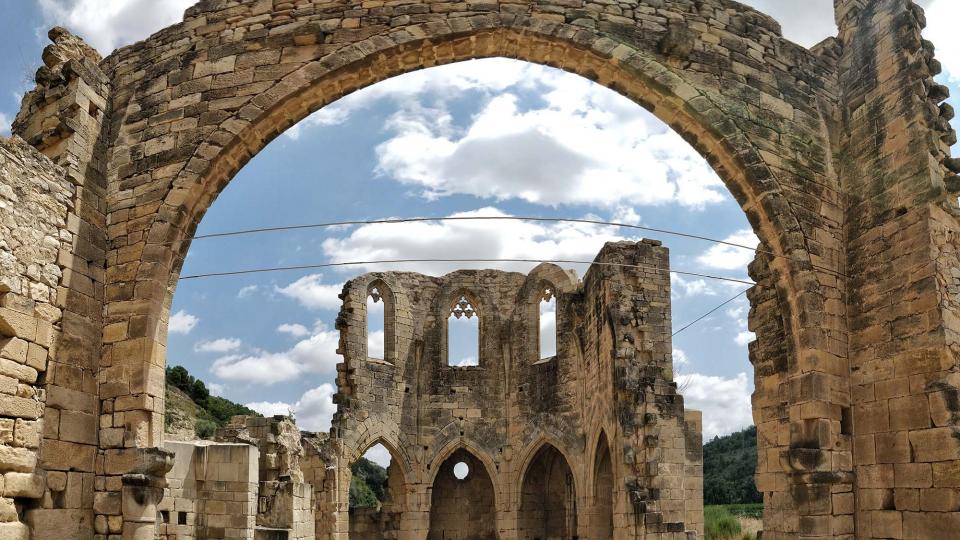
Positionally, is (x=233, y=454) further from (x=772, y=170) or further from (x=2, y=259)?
(x=772, y=170)

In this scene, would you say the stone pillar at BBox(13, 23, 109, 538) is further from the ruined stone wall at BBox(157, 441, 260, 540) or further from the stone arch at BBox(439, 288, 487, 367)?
the stone arch at BBox(439, 288, 487, 367)

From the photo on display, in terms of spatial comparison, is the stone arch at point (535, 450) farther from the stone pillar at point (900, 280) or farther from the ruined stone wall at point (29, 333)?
the ruined stone wall at point (29, 333)

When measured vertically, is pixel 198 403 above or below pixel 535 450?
above

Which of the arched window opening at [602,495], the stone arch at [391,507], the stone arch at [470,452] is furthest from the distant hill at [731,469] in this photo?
the stone arch at [391,507]

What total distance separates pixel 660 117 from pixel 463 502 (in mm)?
13991

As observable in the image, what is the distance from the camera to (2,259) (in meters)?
6.77

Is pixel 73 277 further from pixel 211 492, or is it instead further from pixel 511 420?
pixel 511 420

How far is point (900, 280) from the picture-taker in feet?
25.2

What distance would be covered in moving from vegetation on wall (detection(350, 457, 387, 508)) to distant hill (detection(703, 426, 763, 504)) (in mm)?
11585

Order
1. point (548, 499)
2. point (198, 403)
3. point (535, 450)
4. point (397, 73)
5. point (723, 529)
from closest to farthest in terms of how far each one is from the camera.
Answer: point (397, 73), point (535, 450), point (723, 529), point (548, 499), point (198, 403)

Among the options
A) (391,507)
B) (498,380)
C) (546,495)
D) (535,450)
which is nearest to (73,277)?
(391,507)

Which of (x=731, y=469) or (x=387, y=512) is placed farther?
(x=731, y=469)

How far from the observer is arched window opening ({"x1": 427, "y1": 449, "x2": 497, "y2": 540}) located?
66.2ft

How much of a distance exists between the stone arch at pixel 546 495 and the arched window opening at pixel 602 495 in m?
1.68
